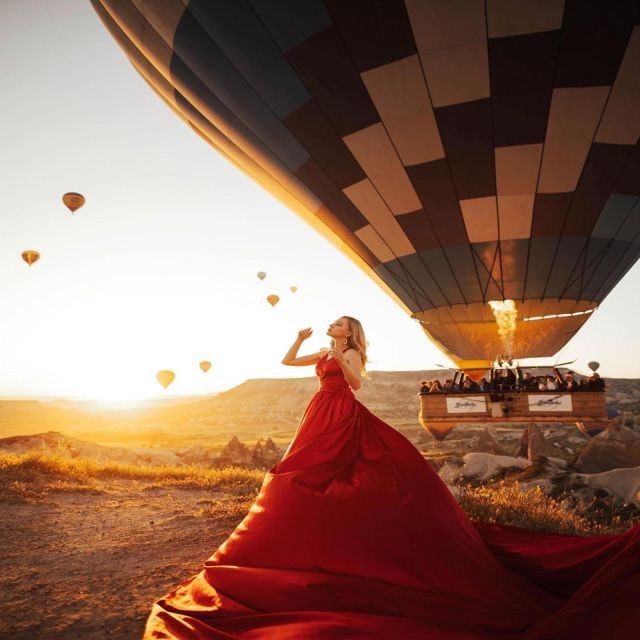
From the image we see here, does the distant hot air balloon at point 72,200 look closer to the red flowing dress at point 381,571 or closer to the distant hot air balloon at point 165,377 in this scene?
the distant hot air balloon at point 165,377

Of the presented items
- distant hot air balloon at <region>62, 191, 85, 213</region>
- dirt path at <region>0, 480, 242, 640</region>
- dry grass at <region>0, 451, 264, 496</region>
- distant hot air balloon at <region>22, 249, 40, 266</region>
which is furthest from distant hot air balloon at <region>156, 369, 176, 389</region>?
dirt path at <region>0, 480, 242, 640</region>

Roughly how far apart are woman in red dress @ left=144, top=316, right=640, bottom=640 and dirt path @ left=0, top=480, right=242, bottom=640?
16.8 inches

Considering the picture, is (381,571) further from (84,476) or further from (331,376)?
(84,476)

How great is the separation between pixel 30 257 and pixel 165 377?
9210 mm

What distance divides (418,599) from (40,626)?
2.10m

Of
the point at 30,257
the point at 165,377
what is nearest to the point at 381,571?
the point at 30,257

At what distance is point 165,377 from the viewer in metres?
23.2

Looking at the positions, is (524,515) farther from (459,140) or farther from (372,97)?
(372,97)

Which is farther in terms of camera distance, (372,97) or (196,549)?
(372,97)

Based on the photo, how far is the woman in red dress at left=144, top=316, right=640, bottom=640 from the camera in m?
1.99

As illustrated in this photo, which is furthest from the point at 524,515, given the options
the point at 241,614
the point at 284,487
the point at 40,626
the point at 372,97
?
the point at 372,97

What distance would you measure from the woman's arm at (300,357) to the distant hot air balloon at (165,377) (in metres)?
20.9

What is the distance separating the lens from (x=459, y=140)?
21.8 ft

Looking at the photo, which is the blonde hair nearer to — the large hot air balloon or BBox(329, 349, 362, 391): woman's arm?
BBox(329, 349, 362, 391): woman's arm
